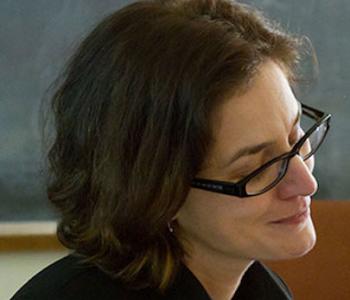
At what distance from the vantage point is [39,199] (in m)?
1.90

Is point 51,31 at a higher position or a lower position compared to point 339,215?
higher

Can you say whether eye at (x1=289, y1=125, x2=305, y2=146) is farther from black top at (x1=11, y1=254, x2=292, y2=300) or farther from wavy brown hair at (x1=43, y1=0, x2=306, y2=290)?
black top at (x1=11, y1=254, x2=292, y2=300)

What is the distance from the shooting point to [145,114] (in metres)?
1.03

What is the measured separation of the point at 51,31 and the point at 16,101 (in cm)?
18

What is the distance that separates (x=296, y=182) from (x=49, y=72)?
3.15 ft

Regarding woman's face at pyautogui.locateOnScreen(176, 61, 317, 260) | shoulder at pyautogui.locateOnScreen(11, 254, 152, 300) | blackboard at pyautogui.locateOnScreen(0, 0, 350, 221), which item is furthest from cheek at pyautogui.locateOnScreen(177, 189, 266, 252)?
blackboard at pyautogui.locateOnScreen(0, 0, 350, 221)

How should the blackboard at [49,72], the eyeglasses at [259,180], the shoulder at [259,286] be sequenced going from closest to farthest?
the eyeglasses at [259,180] < the shoulder at [259,286] < the blackboard at [49,72]

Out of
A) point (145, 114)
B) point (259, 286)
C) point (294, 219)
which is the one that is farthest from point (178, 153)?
point (259, 286)

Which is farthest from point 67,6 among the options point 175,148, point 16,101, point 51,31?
point 175,148

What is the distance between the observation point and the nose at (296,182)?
101 cm

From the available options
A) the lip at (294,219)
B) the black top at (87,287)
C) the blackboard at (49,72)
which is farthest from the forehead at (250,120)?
the blackboard at (49,72)

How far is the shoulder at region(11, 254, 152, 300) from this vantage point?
1096 mm

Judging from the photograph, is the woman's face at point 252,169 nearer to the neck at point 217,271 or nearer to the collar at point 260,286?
the neck at point 217,271

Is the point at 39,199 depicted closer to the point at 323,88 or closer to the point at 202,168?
the point at 323,88
